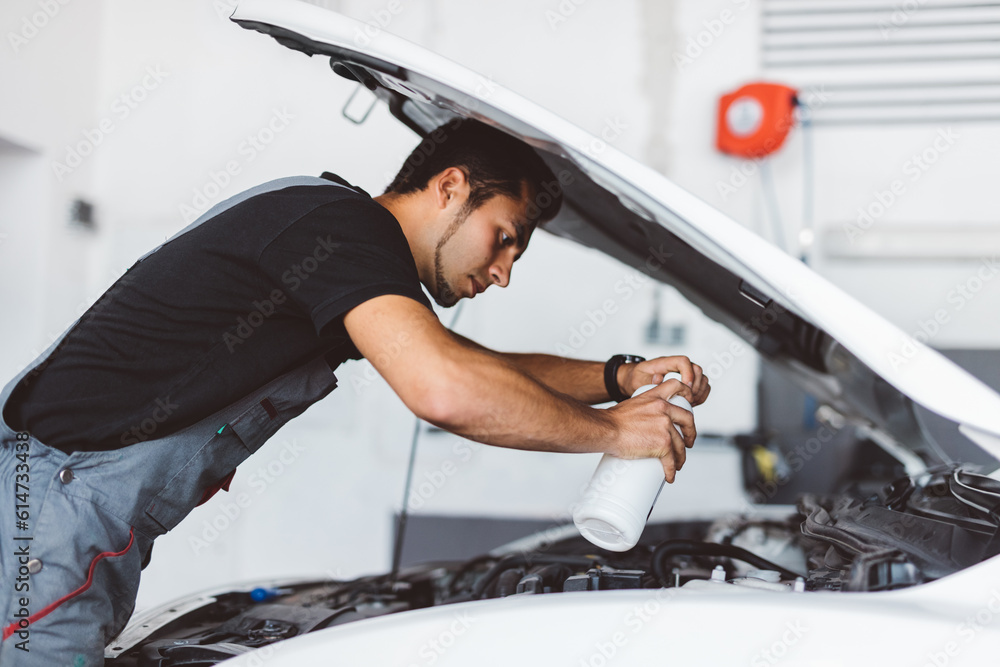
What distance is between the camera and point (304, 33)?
1.01 m

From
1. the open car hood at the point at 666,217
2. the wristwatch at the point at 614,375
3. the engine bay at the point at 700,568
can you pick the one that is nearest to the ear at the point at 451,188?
the open car hood at the point at 666,217

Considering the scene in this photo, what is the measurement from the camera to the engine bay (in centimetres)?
97

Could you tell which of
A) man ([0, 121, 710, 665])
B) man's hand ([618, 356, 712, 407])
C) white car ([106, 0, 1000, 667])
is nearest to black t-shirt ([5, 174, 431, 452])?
man ([0, 121, 710, 665])

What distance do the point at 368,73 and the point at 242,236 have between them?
0.33 meters

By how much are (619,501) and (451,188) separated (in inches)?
23.2

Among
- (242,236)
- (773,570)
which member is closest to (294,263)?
(242,236)

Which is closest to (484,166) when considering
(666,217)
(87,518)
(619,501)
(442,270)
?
(442,270)

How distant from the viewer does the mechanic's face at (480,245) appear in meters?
1.24

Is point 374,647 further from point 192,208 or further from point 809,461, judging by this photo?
point 192,208

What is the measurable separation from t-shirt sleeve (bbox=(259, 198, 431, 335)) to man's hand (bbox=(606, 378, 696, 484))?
34 cm

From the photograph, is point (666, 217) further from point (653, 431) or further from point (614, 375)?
point (614, 375)

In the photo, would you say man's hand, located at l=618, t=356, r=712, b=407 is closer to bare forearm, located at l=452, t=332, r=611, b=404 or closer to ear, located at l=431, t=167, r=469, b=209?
bare forearm, located at l=452, t=332, r=611, b=404

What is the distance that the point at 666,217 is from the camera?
101 centimetres

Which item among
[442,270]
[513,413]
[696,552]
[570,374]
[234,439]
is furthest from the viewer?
[570,374]
